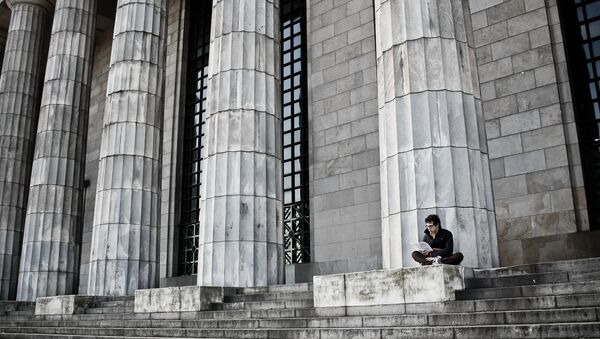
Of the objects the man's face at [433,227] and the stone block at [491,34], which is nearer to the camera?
the man's face at [433,227]

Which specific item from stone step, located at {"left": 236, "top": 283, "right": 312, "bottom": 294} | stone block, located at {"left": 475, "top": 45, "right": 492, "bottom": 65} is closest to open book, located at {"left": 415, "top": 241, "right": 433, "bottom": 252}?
stone step, located at {"left": 236, "top": 283, "right": 312, "bottom": 294}

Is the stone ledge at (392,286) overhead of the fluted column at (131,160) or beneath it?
beneath

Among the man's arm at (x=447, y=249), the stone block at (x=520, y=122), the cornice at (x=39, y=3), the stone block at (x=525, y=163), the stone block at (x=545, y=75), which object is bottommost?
the man's arm at (x=447, y=249)

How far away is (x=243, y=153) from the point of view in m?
15.5

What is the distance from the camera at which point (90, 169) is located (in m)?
32.5

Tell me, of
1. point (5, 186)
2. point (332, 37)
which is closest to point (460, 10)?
point (332, 37)

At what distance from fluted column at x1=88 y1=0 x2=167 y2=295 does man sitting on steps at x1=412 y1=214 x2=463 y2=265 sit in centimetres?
1215

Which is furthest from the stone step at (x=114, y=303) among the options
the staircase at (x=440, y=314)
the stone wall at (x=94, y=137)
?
the stone wall at (x=94, y=137)

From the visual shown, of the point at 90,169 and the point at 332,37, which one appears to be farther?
the point at 90,169

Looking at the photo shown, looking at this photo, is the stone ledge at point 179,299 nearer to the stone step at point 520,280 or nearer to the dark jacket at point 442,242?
the dark jacket at point 442,242

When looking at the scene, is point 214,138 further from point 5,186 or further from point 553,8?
point 5,186

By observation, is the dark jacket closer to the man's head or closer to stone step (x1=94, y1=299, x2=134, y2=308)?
the man's head

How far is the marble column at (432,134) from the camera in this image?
10.3 m

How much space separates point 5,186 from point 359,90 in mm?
17675
